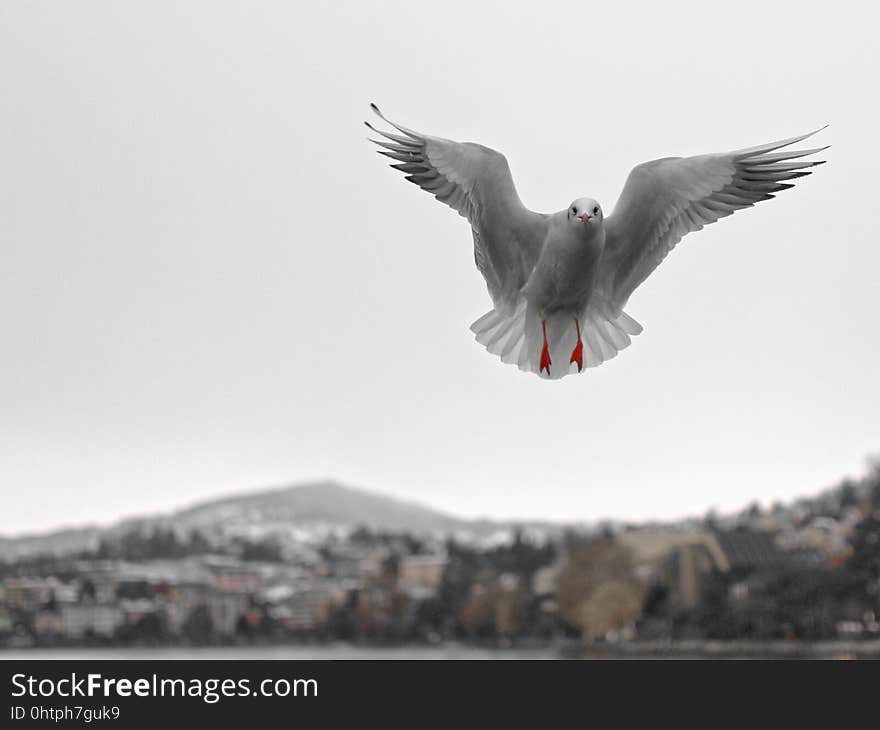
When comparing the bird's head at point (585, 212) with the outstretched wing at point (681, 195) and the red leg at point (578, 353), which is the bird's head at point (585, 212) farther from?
the red leg at point (578, 353)

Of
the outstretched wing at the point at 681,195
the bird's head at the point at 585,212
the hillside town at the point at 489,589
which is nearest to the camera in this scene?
the bird's head at the point at 585,212

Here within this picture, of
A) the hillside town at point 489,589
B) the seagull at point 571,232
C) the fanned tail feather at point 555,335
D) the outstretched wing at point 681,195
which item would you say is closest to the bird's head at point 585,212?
the seagull at point 571,232

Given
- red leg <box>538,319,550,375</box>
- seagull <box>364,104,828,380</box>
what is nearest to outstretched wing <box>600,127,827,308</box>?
seagull <box>364,104,828,380</box>

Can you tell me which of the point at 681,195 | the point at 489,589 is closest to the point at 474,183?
the point at 681,195

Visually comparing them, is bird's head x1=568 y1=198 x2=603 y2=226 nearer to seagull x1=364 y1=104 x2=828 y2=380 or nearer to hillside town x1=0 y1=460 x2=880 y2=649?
seagull x1=364 y1=104 x2=828 y2=380

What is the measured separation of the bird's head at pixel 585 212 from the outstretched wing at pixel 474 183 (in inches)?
14.9

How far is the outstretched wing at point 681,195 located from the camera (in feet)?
27.5

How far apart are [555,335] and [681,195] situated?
1.06 metres

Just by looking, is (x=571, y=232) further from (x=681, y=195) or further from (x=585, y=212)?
(x=681, y=195)

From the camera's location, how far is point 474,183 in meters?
8.27

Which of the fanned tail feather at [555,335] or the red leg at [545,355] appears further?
the fanned tail feather at [555,335]
